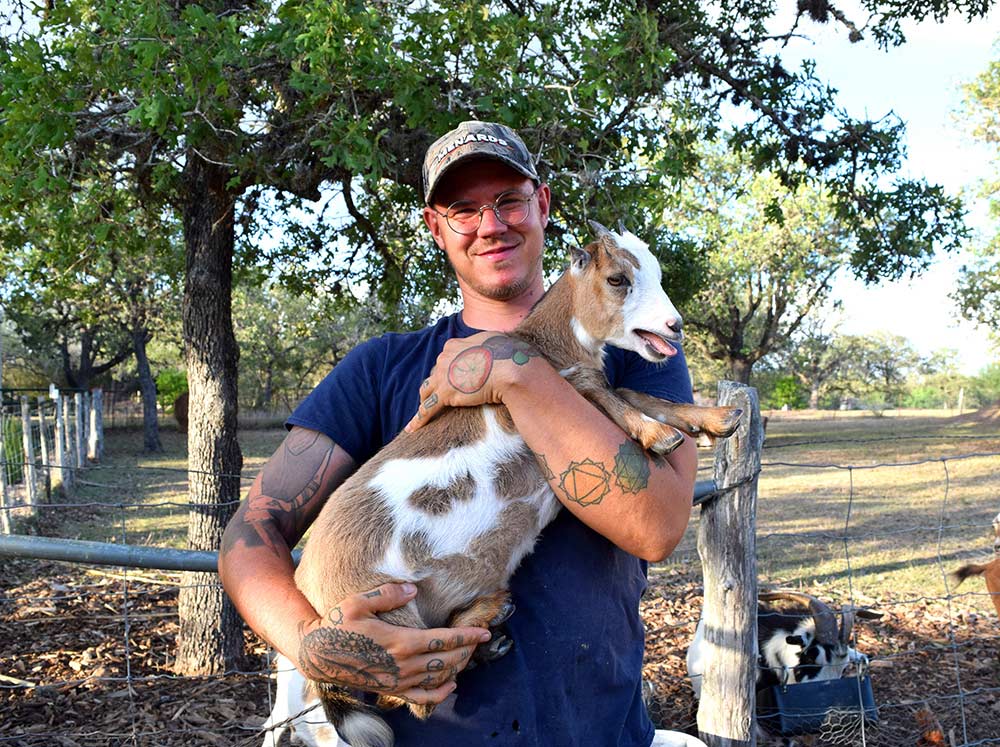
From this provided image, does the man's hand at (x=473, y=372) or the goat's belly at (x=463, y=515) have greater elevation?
the man's hand at (x=473, y=372)

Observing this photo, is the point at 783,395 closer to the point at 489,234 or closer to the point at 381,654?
the point at 489,234

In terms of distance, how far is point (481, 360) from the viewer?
1843 millimetres

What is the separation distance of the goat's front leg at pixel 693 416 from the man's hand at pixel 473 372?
0.36 meters

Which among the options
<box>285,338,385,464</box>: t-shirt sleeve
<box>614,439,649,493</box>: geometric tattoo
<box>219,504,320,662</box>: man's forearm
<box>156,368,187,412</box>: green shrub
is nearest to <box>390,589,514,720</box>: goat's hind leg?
Result: <box>219,504,320,662</box>: man's forearm

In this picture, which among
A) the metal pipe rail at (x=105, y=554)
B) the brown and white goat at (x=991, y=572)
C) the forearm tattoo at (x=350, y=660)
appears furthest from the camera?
the brown and white goat at (x=991, y=572)

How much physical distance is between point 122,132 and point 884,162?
5652 mm

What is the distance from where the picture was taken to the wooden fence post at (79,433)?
1593 centimetres

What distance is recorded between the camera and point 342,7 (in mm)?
3783

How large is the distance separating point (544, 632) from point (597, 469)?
0.40 m

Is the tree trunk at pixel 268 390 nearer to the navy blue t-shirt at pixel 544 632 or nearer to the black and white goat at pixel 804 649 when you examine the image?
the black and white goat at pixel 804 649

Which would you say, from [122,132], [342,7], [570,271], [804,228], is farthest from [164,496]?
[804,228]

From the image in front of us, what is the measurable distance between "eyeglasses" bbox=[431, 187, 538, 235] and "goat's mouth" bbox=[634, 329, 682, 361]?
1.45 feet

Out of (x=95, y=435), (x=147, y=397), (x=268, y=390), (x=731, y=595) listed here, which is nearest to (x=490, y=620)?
(x=731, y=595)

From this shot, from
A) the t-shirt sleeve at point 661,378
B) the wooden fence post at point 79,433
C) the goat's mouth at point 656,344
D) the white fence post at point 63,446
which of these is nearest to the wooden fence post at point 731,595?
the t-shirt sleeve at point 661,378
